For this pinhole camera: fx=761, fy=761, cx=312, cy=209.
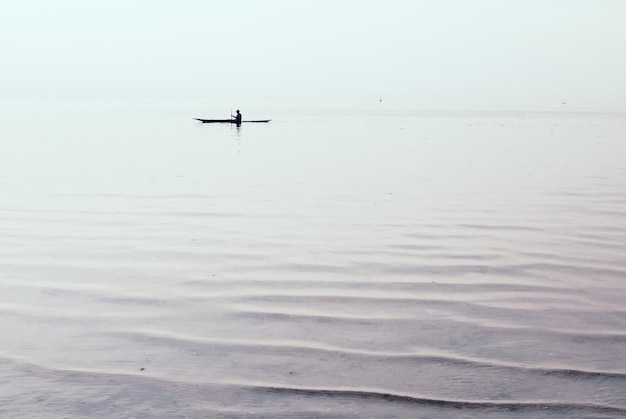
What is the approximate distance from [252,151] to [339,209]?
2246cm

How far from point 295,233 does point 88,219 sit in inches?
194

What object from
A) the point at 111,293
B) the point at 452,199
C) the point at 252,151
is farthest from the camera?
the point at 252,151

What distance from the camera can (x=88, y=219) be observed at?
16797mm

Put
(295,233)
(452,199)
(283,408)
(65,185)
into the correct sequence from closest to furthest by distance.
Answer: (283,408) → (295,233) → (452,199) → (65,185)

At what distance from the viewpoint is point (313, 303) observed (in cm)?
966

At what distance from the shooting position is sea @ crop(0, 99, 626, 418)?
647 centimetres

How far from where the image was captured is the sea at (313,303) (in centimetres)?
647

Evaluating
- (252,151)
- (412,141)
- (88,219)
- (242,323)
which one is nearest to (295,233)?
(88,219)

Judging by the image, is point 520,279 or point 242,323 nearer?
point 242,323

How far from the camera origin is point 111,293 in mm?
10109

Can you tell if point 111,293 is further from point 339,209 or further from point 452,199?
point 452,199

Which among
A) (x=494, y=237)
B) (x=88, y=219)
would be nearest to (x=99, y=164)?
(x=88, y=219)

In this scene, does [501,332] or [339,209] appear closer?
[501,332]

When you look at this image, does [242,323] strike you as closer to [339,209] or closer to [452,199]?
[339,209]
